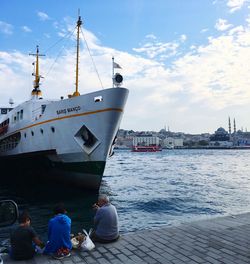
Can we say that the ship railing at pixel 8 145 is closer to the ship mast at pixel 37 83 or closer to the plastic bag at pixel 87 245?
the ship mast at pixel 37 83

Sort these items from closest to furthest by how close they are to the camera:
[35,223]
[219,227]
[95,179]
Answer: [219,227] < [35,223] < [95,179]

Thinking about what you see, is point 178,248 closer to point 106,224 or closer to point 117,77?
point 106,224

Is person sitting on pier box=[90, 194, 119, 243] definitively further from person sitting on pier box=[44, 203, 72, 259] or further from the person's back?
person sitting on pier box=[44, 203, 72, 259]

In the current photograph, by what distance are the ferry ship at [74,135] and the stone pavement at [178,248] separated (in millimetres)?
9460

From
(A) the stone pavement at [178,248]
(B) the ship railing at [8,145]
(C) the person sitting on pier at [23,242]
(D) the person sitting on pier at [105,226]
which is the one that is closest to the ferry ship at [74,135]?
(B) the ship railing at [8,145]

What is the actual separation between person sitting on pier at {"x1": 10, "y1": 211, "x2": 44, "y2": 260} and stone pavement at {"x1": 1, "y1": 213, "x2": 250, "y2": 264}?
133 millimetres

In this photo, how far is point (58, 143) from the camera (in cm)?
1809

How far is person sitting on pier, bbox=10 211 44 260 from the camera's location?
5.67 meters

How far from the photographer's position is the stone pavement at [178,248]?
5684mm

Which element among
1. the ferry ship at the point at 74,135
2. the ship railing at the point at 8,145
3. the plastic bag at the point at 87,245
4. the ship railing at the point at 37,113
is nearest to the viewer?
the plastic bag at the point at 87,245

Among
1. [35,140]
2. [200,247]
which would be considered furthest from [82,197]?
[200,247]

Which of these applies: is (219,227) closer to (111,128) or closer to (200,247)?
(200,247)

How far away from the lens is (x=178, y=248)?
6.24 meters

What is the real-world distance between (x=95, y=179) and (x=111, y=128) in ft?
11.0
